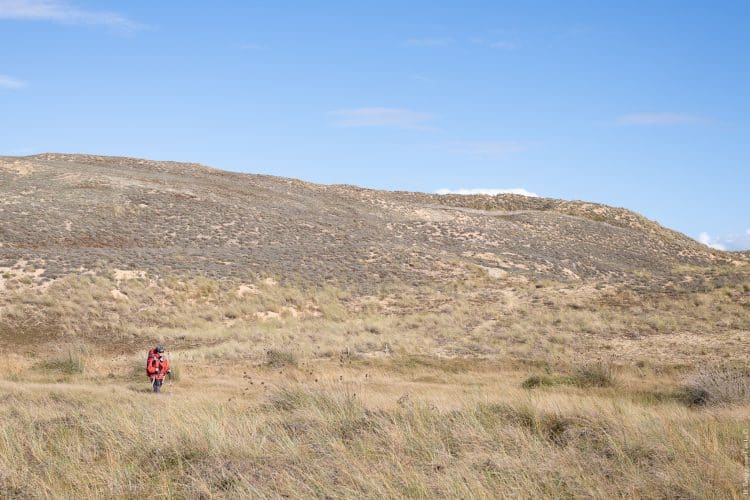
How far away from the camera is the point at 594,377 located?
51.8ft

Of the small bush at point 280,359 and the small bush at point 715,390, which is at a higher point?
the small bush at point 715,390

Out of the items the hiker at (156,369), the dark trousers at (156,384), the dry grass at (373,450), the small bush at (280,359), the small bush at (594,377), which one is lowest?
the small bush at (280,359)

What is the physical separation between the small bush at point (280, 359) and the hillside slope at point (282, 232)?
1466cm

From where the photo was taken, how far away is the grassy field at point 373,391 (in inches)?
235

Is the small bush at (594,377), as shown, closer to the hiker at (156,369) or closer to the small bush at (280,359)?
the small bush at (280,359)

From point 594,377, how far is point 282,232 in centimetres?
3275

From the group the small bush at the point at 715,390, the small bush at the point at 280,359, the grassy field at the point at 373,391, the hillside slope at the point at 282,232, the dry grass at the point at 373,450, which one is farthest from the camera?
the hillside slope at the point at 282,232

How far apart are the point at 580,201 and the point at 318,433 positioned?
7051 centimetres

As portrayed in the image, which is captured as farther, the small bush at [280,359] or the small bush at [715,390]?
the small bush at [280,359]

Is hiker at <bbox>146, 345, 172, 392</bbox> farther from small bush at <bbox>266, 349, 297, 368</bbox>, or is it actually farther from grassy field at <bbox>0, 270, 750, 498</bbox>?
small bush at <bbox>266, 349, 297, 368</bbox>

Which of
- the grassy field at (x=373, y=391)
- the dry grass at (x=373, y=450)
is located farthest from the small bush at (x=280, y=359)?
the dry grass at (x=373, y=450)

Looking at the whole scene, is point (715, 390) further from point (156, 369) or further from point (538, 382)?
point (156, 369)

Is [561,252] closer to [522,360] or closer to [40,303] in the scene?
[522,360]

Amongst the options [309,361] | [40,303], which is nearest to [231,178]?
[40,303]
